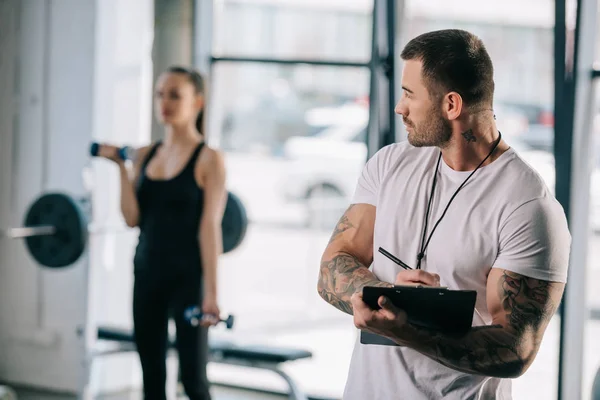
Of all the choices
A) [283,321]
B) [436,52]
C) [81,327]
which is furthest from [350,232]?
[283,321]

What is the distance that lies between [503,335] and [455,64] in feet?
1.29

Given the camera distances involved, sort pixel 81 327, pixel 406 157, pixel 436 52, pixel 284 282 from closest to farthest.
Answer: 1. pixel 436 52
2. pixel 406 157
3. pixel 81 327
4. pixel 284 282

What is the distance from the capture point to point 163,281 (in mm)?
2568

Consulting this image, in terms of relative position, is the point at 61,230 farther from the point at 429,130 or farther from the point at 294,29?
the point at 429,130

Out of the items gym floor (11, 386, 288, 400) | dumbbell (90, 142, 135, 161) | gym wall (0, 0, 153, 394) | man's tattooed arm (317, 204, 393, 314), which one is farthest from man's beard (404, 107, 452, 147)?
gym floor (11, 386, 288, 400)

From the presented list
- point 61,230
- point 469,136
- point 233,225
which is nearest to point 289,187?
point 233,225

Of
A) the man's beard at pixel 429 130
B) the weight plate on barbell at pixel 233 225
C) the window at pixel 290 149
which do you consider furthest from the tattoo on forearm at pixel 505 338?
the window at pixel 290 149

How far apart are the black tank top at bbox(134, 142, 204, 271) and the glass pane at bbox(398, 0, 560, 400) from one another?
4.02 ft

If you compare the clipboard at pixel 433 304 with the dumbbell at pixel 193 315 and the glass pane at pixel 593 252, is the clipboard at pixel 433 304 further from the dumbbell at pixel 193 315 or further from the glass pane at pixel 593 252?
the glass pane at pixel 593 252

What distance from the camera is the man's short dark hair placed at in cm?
124

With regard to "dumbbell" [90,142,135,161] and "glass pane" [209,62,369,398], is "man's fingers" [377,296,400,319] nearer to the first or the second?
"dumbbell" [90,142,135,161]

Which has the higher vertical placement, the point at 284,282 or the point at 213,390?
the point at 284,282

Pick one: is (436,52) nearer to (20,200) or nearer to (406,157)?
(406,157)

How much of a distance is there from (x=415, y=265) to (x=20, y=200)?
113 inches
